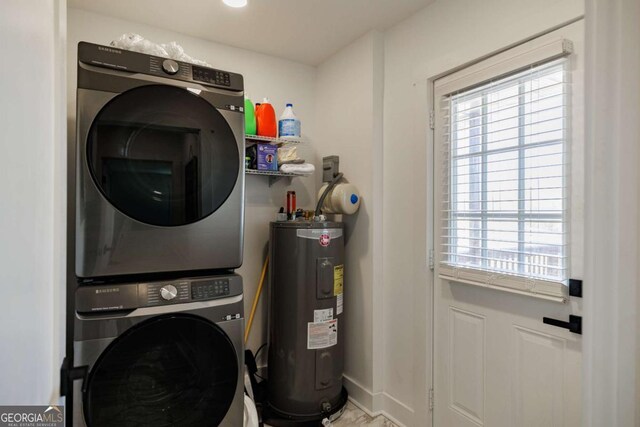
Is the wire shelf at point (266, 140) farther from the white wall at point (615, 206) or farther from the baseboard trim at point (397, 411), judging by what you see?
the white wall at point (615, 206)

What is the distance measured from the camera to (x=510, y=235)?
1563 mm

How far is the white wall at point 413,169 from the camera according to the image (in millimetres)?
1771

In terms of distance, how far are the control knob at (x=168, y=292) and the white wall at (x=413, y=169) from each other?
139 cm

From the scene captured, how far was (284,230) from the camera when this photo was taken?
2.16 m

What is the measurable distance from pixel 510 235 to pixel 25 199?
5.71ft

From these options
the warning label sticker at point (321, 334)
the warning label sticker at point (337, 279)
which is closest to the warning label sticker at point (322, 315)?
the warning label sticker at point (321, 334)

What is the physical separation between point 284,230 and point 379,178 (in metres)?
0.76

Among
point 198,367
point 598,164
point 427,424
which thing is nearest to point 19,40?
point 598,164

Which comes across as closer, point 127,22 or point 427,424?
point 427,424

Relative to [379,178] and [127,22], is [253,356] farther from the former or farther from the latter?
[127,22]

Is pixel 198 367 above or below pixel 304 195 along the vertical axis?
below

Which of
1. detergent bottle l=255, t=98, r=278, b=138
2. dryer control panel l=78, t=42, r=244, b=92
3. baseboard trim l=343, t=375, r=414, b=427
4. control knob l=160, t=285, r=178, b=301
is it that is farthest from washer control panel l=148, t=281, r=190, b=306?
baseboard trim l=343, t=375, r=414, b=427

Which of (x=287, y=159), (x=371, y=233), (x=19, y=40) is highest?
(x=287, y=159)

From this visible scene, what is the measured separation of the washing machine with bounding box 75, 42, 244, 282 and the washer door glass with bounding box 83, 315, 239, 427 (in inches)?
10.8
